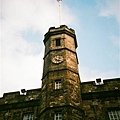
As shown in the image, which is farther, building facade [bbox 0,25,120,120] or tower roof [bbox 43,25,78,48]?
tower roof [bbox 43,25,78,48]

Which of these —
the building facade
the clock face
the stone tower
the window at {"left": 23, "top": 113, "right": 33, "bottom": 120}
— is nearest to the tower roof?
the stone tower

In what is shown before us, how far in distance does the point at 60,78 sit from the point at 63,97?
206 cm

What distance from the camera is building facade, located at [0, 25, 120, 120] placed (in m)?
15.2

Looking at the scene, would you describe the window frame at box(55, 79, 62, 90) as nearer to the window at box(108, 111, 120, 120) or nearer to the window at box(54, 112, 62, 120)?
the window at box(54, 112, 62, 120)

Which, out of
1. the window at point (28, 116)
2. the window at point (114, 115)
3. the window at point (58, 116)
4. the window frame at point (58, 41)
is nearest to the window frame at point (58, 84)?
the window at point (58, 116)

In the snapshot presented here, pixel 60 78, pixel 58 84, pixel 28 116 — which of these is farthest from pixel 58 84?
pixel 28 116

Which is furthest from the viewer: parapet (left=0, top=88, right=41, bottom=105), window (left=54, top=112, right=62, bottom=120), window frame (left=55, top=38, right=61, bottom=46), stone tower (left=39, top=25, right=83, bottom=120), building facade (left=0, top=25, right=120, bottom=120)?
window frame (left=55, top=38, right=61, bottom=46)

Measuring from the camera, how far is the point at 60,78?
17344 millimetres

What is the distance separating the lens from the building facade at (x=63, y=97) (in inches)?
597

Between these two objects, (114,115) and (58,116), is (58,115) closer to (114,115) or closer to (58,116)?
(58,116)

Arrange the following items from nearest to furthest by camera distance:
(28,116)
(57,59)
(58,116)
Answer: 1. (58,116)
2. (28,116)
3. (57,59)

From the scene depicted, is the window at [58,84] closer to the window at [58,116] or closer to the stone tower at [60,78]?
the stone tower at [60,78]

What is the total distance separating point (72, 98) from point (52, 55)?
5290 mm

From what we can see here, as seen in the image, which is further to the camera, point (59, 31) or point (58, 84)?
point (59, 31)
